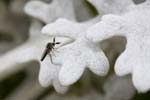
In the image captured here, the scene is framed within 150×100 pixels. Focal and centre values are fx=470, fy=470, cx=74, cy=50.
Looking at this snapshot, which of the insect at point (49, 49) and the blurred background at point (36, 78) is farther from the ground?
the insect at point (49, 49)

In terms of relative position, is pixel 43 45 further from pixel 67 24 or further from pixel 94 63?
pixel 94 63

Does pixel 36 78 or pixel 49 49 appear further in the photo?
pixel 36 78

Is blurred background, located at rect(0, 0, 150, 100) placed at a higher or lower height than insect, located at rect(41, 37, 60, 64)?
lower

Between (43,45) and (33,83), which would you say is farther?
(33,83)

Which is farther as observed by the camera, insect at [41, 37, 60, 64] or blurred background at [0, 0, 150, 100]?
blurred background at [0, 0, 150, 100]

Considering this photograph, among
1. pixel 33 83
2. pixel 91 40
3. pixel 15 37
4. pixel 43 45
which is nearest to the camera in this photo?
pixel 91 40

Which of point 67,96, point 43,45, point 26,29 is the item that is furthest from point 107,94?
point 26,29

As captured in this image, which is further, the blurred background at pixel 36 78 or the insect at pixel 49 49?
the blurred background at pixel 36 78

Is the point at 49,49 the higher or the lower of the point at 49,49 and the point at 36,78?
the higher
